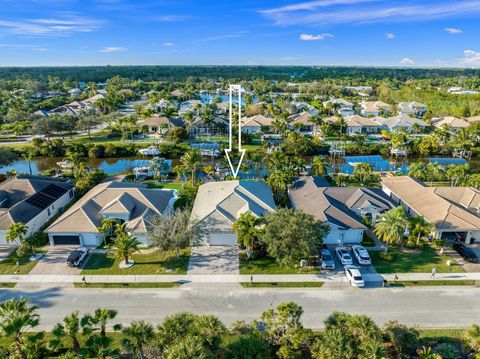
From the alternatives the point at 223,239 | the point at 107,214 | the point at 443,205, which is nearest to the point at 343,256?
the point at 223,239

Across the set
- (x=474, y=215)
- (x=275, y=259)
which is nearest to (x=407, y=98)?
(x=474, y=215)

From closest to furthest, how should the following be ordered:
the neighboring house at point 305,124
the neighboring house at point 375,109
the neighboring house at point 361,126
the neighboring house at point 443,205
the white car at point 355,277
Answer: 1. the white car at point 355,277
2. the neighboring house at point 443,205
3. the neighboring house at point 361,126
4. the neighboring house at point 305,124
5. the neighboring house at point 375,109

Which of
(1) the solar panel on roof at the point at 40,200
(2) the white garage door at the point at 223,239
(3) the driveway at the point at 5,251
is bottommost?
(3) the driveway at the point at 5,251

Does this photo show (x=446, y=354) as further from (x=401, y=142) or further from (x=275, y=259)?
(x=401, y=142)

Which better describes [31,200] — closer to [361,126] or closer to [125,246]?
[125,246]

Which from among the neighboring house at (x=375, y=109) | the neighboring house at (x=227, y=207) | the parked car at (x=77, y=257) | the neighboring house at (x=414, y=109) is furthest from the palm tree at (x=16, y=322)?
the neighboring house at (x=414, y=109)

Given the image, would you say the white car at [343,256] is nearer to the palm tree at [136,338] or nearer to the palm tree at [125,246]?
the palm tree at [136,338]
